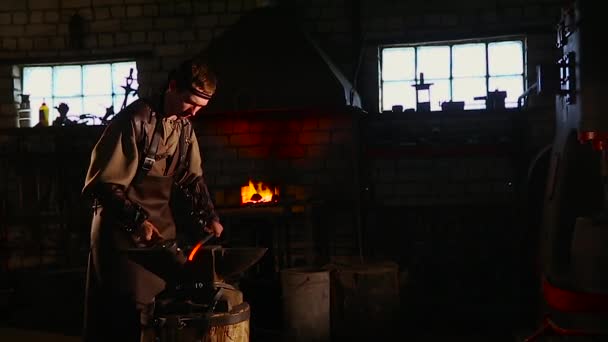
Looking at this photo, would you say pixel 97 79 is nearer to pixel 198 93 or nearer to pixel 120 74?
pixel 120 74

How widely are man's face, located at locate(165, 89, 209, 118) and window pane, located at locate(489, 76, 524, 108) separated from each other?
18.9ft

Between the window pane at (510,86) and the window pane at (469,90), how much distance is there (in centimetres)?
15

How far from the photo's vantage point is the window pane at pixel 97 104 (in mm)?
9469

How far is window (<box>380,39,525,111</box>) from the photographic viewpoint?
863 centimetres

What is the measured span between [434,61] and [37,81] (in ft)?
17.3

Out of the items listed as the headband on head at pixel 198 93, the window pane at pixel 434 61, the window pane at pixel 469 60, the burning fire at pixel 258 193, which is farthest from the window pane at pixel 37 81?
the headband on head at pixel 198 93

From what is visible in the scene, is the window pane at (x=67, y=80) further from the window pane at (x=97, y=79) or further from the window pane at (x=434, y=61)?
the window pane at (x=434, y=61)

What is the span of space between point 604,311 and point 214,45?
573 centimetres

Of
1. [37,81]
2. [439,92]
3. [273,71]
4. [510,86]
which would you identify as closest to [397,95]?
[439,92]

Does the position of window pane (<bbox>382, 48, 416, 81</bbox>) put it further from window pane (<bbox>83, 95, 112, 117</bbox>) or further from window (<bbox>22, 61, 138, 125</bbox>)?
window pane (<bbox>83, 95, 112, 117</bbox>)

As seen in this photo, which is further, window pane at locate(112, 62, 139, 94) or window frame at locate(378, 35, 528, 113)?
window pane at locate(112, 62, 139, 94)

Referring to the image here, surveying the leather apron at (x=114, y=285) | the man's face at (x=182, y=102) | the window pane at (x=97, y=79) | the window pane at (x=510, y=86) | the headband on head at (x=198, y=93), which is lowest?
the leather apron at (x=114, y=285)

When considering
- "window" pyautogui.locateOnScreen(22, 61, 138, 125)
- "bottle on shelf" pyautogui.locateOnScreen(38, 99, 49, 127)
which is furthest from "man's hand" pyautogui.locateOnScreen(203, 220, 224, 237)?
"bottle on shelf" pyautogui.locateOnScreen(38, 99, 49, 127)

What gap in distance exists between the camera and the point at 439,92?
346 inches
